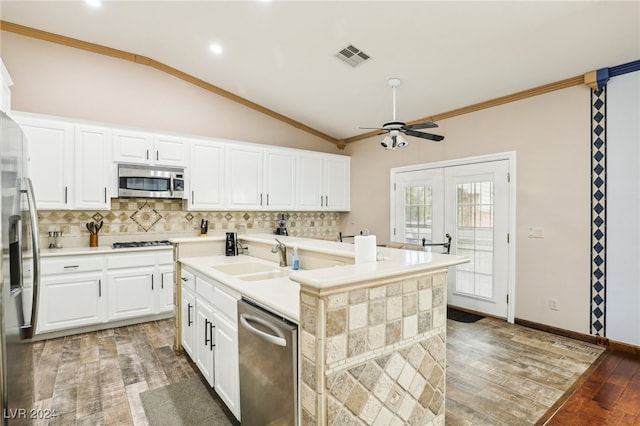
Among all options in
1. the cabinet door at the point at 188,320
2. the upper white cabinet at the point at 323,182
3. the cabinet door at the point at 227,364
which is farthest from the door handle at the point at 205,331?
the upper white cabinet at the point at 323,182

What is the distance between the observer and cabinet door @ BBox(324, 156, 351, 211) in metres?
6.11

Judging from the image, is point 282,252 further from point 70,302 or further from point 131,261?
point 70,302

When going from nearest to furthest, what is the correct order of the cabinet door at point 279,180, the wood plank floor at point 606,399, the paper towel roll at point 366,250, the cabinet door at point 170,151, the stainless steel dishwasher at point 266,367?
the stainless steel dishwasher at point 266,367 < the paper towel roll at point 366,250 < the wood plank floor at point 606,399 < the cabinet door at point 170,151 < the cabinet door at point 279,180

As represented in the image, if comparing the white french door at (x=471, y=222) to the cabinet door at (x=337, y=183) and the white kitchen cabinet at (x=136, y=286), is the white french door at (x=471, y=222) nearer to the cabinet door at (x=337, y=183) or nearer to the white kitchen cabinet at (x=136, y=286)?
the cabinet door at (x=337, y=183)

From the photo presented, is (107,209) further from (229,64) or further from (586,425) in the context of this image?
(586,425)

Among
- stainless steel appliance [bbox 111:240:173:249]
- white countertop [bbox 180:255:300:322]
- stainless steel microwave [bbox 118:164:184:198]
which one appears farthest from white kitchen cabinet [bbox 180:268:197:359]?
stainless steel microwave [bbox 118:164:184:198]

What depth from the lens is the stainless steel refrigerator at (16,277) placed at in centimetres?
134

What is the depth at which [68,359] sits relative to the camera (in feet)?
10.2

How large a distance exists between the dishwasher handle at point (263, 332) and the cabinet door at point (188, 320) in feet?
3.53

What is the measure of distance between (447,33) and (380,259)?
247 centimetres

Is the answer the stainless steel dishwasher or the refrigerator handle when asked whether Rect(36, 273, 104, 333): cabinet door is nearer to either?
the refrigerator handle

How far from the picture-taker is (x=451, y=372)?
9.32 feet

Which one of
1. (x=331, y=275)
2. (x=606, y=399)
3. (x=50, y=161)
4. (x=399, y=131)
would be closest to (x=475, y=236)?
(x=399, y=131)

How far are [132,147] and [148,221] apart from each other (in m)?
1.05
